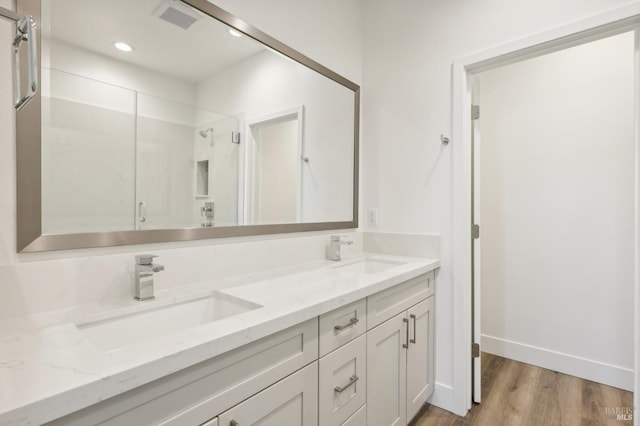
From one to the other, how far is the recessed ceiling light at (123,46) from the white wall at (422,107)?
151 cm

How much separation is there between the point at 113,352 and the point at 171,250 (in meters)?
0.58

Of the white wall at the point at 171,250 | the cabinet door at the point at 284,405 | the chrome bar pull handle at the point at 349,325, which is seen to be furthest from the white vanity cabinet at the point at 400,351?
the white wall at the point at 171,250

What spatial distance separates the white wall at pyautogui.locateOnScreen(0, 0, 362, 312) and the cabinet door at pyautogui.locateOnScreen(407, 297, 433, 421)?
2.09ft

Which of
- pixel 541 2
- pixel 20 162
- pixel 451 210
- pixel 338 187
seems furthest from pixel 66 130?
pixel 541 2

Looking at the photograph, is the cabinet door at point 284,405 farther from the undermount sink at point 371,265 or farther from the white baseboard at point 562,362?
the white baseboard at point 562,362

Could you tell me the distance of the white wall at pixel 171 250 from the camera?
890mm

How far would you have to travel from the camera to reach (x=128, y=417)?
0.64 metres

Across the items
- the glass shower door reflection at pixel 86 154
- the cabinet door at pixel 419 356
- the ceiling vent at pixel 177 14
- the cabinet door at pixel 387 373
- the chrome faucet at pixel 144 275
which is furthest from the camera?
the cabinet door at pixel 419 356

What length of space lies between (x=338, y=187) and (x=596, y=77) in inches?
76.7

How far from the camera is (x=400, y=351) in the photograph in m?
1.55

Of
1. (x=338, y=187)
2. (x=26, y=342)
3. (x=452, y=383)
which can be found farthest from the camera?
(x=338, y=187)

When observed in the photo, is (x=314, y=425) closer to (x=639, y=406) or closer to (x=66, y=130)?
(x=66, y=130)

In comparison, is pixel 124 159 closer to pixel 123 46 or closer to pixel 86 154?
pixel 86 154

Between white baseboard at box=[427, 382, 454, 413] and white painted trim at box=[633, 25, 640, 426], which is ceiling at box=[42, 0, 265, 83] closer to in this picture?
white painted trim at box=[633, 25, 640, 426]
